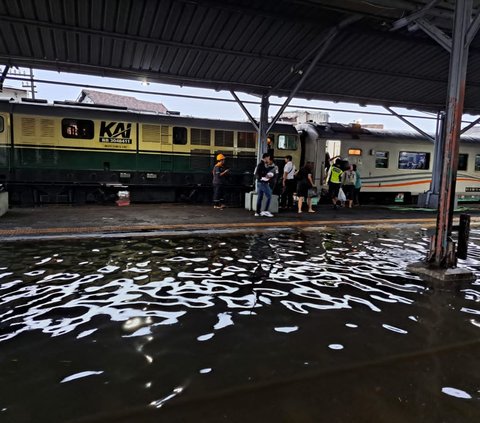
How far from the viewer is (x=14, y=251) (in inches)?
223

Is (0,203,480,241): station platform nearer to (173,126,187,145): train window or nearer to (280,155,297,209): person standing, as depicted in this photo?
(280,155,297,209): person standing

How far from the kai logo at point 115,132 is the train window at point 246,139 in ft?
13.1

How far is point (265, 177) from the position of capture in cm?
1002

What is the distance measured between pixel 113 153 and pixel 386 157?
35.3 ft

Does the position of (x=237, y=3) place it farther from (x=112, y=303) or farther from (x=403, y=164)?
(x=403, y=164)

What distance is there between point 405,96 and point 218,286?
11.3 meters

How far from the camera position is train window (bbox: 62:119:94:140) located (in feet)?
40.7

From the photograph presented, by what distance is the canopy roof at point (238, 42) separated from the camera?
7270 millimetres

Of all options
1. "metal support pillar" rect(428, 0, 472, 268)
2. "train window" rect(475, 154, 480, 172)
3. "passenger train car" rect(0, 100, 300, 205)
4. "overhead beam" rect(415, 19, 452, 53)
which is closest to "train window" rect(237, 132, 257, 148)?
"passenger train car" rect(0, 100, 300, 205)

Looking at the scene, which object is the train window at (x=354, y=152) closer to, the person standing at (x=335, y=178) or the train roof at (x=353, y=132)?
the train roof at (x=353, y=132)

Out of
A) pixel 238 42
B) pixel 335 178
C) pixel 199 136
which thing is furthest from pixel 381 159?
pixel 238 42

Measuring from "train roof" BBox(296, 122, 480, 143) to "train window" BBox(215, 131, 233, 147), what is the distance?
120 inches

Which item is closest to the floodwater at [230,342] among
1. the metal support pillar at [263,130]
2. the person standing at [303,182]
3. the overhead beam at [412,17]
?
the overhead beam at [412,17]

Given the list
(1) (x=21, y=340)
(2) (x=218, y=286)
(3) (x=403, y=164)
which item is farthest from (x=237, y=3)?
(3) (x=403, y=164)
